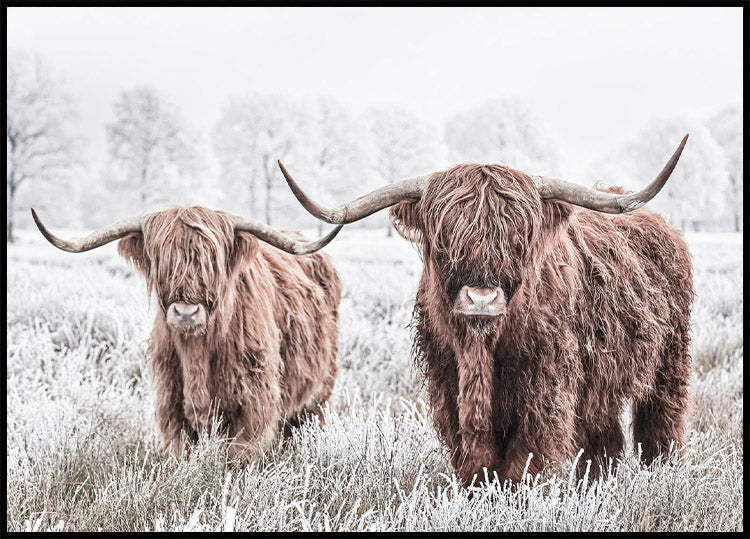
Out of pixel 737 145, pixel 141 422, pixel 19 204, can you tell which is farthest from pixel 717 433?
pixel 19 204

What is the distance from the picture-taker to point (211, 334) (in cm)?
375

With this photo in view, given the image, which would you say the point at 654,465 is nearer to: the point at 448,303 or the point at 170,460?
the point at 448,303

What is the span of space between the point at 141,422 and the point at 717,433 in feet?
12.9

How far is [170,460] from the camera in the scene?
3570 millimetres

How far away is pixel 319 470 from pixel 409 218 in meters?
1.56

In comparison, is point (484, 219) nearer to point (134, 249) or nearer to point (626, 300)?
point (626, 300)

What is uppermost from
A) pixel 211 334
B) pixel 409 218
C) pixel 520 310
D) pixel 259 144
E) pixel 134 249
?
pixel 259 144

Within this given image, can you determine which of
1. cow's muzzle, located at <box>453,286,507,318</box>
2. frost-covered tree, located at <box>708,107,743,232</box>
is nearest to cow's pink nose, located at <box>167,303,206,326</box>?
cow's muzzle, located at <box>453,286,507,318</box>

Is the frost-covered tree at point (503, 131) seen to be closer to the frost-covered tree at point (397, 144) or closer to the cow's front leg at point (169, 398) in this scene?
the frost-covered tree at point (397, 144)

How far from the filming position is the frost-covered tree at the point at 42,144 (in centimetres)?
1559

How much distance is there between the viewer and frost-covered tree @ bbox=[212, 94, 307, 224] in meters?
19.2

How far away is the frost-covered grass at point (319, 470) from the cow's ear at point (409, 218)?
0.90 meters

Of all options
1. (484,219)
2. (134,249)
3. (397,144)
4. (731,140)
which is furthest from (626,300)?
(397,144)

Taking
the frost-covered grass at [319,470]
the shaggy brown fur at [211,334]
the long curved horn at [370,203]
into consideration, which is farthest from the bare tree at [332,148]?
the long curved horn at [370,203]
